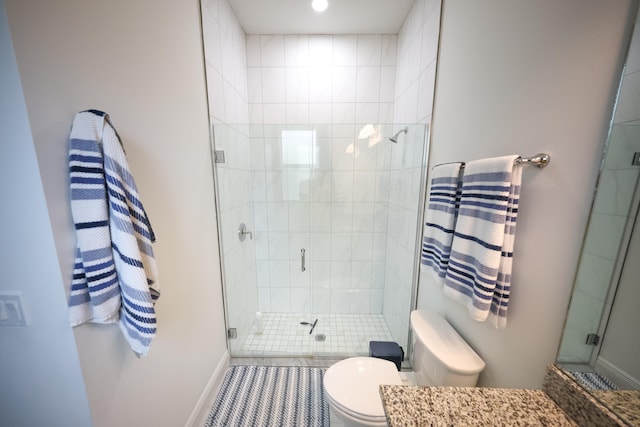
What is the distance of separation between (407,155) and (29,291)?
2.10 meters

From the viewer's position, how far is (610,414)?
0.51m

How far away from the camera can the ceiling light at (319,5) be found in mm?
1583

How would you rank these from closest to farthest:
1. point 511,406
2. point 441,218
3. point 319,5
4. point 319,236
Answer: point 511,406
point 441,218
point 319,5
point 319,236

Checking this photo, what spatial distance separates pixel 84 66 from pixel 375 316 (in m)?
2.62

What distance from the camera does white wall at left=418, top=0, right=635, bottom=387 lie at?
1.92 feet

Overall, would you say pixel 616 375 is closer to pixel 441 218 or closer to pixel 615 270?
pixel 615 270

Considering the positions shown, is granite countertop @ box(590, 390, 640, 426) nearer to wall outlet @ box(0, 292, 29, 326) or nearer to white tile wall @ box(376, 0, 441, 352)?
white tile wall @ box(376, 0, 441, 352)

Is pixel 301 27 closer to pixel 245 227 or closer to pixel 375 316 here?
pixel 245 227

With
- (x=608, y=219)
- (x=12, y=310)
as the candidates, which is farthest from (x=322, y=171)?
(x=12, y=310)

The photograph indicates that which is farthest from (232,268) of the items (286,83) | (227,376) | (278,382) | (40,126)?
(286,83)

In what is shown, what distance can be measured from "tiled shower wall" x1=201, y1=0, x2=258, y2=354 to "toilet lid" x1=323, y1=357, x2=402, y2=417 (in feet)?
3.39

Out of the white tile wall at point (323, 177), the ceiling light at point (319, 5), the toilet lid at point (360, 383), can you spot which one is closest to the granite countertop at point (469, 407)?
the toilet lid at point (360, 383)

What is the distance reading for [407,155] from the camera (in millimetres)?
1779

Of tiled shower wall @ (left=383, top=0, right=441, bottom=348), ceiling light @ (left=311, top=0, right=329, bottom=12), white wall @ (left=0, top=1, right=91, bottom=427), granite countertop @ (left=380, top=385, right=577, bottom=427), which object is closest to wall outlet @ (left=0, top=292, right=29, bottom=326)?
white wall @ (left=0, top=1, right=91, bottom=427)
